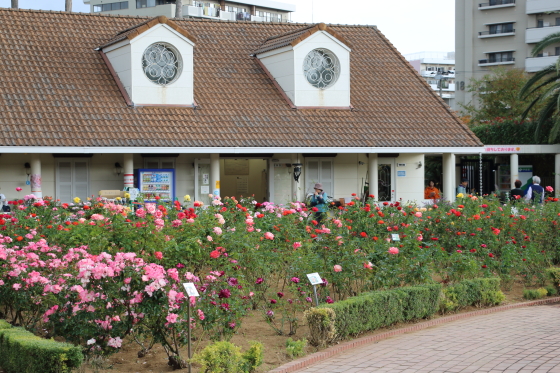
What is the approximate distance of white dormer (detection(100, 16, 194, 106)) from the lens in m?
20.6

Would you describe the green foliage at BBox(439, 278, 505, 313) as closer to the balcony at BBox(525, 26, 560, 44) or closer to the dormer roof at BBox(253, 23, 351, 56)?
the dormer roof at BBox(253, 23, 351, 56)

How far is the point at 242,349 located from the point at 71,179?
1266cm

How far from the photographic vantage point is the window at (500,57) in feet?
229

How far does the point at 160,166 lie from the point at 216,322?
13.4 meters

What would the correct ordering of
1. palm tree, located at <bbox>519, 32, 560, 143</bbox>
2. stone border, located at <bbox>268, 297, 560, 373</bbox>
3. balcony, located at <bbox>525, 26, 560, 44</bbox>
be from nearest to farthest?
stone border, located at <bbox>268, 297, 560, 373</bbox> < palm tree, located at <bbox>519, 32, 560, 143</bbox> < balcony, located at <bbox>525, 26, 560, 44</bbox>

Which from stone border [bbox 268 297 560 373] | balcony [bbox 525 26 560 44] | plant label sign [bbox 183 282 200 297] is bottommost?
stone border [bbox 268 297 560 373]

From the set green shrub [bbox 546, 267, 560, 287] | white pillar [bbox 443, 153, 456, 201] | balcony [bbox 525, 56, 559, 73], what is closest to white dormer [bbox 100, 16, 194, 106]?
white pillar [bbox 443, 153, 456, 201]

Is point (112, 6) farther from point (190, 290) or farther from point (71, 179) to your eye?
point (190, 290)

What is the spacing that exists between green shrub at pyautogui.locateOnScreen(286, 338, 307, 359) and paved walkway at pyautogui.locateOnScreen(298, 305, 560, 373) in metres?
0.29

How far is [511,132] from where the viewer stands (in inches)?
1560

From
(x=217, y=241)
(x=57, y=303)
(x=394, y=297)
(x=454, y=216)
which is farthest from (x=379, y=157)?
Answer: (x=57, y=303)

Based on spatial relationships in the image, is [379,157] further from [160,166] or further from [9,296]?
[9,296]

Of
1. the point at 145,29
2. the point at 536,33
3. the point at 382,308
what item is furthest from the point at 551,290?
the point at 536,33

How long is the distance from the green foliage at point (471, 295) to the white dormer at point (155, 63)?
11.4m
